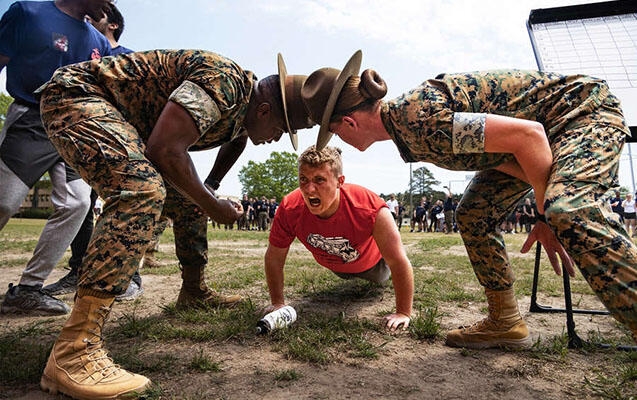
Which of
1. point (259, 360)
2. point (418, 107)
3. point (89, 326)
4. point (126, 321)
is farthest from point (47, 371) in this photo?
point (418, 107)

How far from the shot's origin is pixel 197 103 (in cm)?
217

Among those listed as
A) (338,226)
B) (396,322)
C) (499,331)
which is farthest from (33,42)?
(499,331)

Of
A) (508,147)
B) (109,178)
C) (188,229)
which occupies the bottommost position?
(188,229)

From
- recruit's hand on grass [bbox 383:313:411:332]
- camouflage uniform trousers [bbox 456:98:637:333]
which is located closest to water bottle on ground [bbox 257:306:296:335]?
recruit's hand on grass [bbox 383:313:411:332]

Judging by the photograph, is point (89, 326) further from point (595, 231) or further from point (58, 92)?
point (595, 231)

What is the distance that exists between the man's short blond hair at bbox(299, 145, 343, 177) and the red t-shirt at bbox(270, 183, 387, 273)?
28cm

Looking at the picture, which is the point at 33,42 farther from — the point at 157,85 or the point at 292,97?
the point at 292,97

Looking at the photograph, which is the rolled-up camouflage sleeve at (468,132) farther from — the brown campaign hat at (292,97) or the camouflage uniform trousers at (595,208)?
the brown campaign hat at (292,97)

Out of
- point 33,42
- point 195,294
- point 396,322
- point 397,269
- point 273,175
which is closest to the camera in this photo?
point 396,322

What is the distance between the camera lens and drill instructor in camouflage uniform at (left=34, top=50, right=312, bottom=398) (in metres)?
2.01

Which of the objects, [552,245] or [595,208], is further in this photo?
[552,245]

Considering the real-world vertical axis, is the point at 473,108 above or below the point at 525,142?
above

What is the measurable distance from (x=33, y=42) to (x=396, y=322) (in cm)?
367

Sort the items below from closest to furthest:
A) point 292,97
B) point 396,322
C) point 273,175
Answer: point 292,97 < point 396,322 < point 273,175
